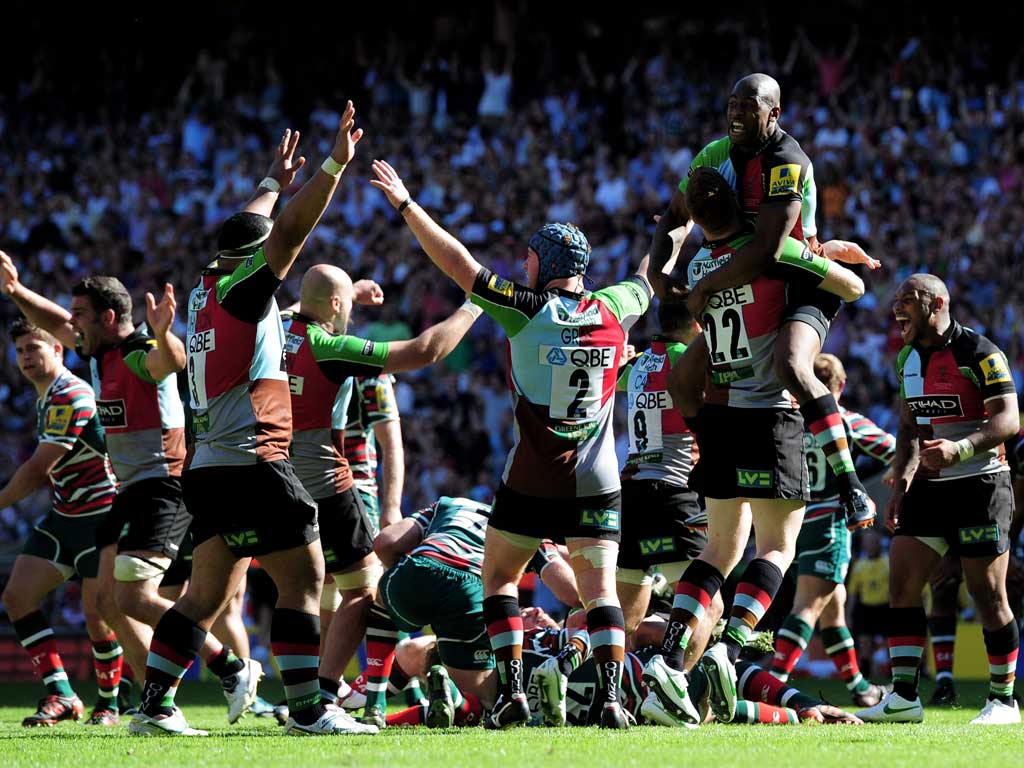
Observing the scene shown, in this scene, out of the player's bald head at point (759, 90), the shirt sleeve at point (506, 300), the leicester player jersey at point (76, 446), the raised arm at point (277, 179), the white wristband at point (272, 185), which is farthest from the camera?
the leicester player jersey at point (76, 446)

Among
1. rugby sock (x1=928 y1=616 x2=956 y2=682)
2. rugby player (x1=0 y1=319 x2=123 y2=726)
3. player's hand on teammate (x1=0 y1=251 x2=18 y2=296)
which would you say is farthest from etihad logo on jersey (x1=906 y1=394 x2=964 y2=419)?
player's hand on teammate (x1=0 y1=251 x2=18 y2=296)

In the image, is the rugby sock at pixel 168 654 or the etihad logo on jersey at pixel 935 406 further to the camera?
the etihad logo on jersey at pixel 935 406

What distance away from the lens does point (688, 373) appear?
7.53 metres

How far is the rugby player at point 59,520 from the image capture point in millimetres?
9320

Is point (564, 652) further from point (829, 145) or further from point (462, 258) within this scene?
point (829, 145)

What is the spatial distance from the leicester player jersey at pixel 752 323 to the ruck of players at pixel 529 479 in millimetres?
15

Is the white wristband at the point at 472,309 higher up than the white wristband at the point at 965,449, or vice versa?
the white wristband at the point at 472,309

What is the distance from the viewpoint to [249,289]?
6.66 meters

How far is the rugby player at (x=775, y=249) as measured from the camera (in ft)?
21.9

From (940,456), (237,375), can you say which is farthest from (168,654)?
(940,456)

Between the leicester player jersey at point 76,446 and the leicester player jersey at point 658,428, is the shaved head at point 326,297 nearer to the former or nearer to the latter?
the leicester player jersey at point 658,428

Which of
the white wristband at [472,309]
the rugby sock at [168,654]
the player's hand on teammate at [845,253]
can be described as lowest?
the rugby sock at [168,654]

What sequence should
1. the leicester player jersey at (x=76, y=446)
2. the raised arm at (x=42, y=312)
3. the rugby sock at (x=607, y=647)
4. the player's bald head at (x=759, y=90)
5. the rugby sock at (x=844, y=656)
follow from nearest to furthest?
the rugby sock at (x=607, y=647)
the player's bald head at (x=759, y=90)
the raised arm at (x=42, y=312)
the leicester player jersey at (x=76, y=446)
the rugby sock at (x=844, y=656)

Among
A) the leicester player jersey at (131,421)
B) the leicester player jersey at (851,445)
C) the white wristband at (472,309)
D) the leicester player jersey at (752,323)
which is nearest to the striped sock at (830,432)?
the leicester player jersey at (752,323)
